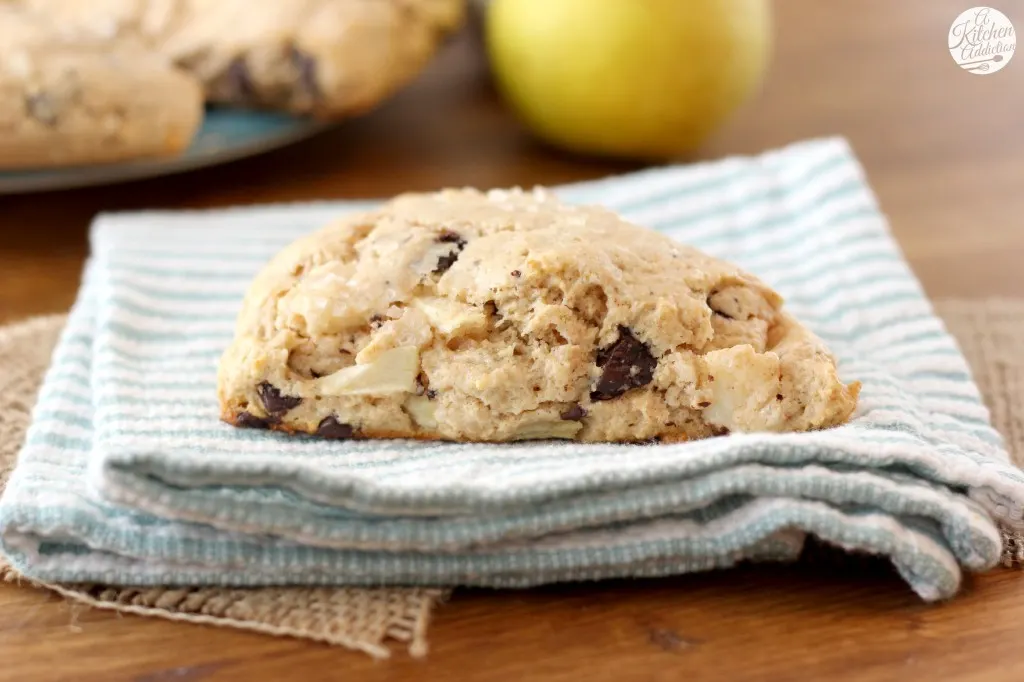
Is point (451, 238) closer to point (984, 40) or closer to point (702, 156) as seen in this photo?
point (984, 40)

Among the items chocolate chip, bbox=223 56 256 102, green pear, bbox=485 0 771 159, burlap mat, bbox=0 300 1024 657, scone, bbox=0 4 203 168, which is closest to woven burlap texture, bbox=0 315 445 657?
burlap mat, bbox=0 300 1024 657

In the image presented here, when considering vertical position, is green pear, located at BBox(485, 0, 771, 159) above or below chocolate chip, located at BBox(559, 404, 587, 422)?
above

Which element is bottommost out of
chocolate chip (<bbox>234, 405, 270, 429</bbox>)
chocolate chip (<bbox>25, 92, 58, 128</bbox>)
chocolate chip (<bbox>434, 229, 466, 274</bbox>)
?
chocolate chip (<bbox>234, 405, 270, 429</bbox>)

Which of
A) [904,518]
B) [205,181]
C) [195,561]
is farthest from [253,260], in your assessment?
A: [904,518]

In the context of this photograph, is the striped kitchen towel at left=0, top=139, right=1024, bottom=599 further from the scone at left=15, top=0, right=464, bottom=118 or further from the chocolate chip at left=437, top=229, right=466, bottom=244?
the scone at left=15, top=0, right=464, bottom=118

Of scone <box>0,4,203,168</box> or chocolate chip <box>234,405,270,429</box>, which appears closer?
chocolate chip <box>234,405,270,429</box>

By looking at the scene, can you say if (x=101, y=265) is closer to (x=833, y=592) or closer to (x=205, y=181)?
(x=205, y=181)

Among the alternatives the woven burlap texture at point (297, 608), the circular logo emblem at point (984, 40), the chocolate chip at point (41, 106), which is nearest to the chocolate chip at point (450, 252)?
the woven burlap texture at point (297, 608)

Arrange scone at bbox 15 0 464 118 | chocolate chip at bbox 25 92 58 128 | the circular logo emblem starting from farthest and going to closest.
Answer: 1. scone at bbox 15 0 464 118
2. chocolate chip at bbox 25 92 58 128
3. the circular logo emblem
